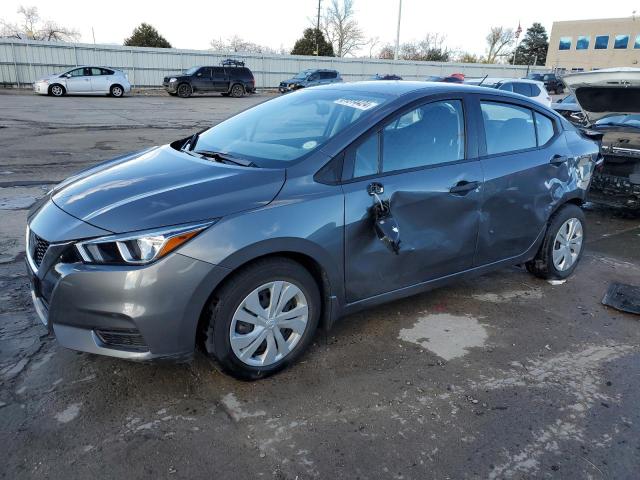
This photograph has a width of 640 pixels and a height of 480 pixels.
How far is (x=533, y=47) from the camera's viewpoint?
278ft

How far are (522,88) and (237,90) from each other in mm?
17472

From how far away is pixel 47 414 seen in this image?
8.66 ft

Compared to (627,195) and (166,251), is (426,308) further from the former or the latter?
(627,195)

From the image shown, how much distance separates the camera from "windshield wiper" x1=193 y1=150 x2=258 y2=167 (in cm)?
319

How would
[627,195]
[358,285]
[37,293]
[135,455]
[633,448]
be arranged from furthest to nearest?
[627,195] → [358,285] → [37,293] → [633,448] → [135,455]

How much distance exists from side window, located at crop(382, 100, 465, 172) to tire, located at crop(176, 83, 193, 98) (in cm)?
2523

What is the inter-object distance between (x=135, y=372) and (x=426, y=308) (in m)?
2.16

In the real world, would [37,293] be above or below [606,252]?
above

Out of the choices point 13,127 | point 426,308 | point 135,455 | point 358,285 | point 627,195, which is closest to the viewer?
point 135,455

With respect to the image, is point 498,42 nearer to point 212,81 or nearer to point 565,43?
point 565,43

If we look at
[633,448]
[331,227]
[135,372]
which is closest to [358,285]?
[331,227]

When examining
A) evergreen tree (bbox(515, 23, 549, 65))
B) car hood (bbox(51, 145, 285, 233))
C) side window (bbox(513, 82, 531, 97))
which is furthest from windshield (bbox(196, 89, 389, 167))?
evergreen tree (bbox(515, 23, 549, 65))

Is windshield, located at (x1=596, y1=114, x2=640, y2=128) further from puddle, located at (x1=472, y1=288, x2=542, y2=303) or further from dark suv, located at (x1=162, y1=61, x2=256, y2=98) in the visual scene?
dark suv, located at (x1=162, y1=61, x2=256, y2=98)

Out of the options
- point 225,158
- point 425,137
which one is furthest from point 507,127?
point 225,158
